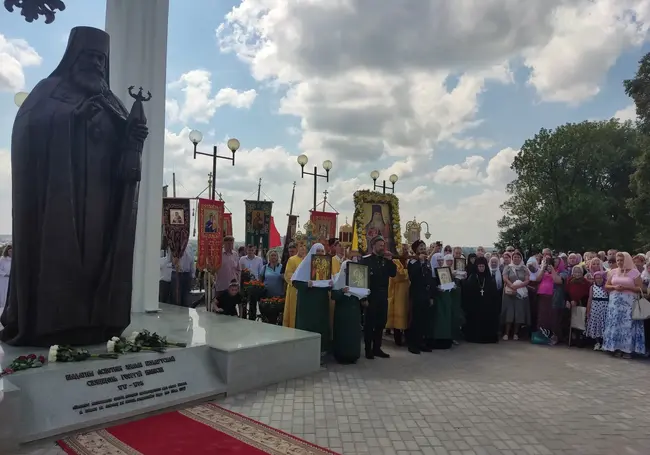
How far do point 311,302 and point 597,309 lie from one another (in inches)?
210

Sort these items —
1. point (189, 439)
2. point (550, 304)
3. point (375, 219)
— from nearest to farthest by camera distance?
1. point (189, 439)
2. point (550, 304)
3. point (375, 219)

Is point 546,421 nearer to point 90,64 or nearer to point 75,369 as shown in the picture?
point 75,369

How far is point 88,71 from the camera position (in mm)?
5160

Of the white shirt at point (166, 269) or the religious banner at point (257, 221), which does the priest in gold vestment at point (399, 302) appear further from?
the religious banner at point (257, 221)

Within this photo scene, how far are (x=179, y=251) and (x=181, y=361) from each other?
501 centimetres

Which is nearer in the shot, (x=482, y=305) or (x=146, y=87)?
(x=146, y=87)

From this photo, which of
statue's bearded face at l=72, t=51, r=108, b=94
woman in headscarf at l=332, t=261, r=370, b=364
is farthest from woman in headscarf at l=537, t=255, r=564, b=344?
statue's bearded face at l=72, t=51, r=108, b=94

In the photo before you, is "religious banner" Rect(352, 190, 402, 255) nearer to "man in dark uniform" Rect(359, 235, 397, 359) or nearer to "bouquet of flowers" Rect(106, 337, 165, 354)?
"man in dark uniform" Rect(359, 235, 397, 359)

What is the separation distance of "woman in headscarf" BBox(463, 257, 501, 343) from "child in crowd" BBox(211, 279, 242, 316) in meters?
4.38

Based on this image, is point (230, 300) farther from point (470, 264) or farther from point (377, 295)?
point (470, 264)

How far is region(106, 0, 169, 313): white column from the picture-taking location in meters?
8.63

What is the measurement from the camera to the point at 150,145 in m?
8.82

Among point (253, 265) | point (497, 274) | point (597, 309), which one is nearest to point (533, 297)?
point (497, 274)

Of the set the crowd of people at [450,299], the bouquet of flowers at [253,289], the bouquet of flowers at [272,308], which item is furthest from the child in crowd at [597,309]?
the bouquet of flowers at [253,289]
